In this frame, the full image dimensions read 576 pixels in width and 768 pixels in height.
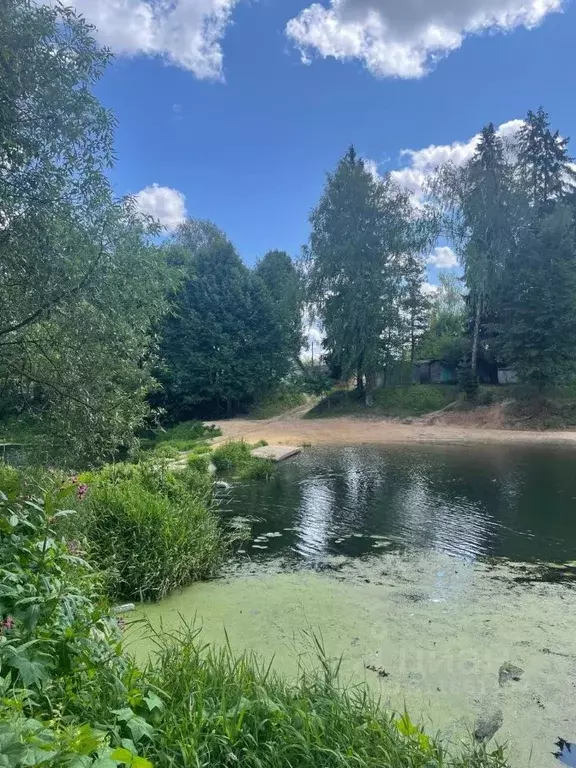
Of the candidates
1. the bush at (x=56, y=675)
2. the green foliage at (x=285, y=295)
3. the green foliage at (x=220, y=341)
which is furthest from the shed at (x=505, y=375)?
the bush at (x=56, y=675)

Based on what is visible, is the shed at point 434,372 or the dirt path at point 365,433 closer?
the dirt path at point 365,433

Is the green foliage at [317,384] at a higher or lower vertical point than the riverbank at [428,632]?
higher

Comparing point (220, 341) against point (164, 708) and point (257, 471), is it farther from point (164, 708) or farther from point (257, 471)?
point (164, 708)

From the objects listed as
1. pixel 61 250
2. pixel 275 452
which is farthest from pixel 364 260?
pixel 61 250

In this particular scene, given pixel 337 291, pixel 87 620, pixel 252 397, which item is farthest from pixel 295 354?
pixel 87 620

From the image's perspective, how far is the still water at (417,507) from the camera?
26.8 ft

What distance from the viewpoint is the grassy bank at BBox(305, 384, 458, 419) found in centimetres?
2762

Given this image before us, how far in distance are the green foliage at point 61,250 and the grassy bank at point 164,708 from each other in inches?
131

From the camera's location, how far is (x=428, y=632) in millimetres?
4973

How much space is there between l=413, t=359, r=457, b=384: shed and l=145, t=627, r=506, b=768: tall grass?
2929 cm

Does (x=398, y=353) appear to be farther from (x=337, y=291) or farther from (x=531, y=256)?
(x=531, y=256)

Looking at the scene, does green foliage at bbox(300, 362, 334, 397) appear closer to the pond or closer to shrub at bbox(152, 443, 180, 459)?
shrub at bbox(152, 443, 180, 459)

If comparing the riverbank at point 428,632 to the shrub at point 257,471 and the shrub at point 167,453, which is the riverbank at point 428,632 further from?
the shrub at point 257,471

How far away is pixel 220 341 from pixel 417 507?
20584mm
